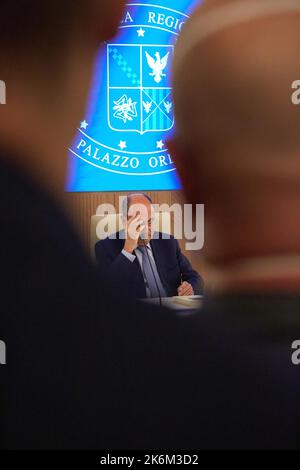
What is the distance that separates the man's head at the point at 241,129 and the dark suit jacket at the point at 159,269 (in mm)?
133

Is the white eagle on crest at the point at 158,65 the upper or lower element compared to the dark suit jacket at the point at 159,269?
upper

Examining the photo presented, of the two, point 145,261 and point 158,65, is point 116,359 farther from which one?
point 158,65

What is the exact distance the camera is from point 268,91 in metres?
2.93

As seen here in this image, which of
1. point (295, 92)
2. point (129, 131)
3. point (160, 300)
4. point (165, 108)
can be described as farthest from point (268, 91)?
point (160, 300)

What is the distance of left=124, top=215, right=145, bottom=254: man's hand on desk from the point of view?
290 cm

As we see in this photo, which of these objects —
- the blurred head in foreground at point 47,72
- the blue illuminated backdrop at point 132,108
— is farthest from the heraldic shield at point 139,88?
the blurred head in foreground at point 47,72

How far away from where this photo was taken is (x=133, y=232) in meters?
2.91

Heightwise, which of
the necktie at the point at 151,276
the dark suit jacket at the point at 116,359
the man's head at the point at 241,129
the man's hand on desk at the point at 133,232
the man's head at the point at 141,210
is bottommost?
the dark suit jacket at the point at 116,359

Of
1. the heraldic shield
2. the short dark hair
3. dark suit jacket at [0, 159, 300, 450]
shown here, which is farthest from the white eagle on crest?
dark suit jacket at [0, 159, 300, 450]

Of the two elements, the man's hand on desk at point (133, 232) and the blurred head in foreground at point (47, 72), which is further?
the man's hand on desk at point (133, 232)

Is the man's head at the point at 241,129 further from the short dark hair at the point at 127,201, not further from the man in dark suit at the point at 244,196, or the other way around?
the short dark hair at the point at 127,201

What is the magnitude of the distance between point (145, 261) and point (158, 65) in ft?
2.81

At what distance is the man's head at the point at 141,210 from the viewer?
2883 mm

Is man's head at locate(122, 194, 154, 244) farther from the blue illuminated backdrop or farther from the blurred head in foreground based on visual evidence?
the blurred head in foreground
